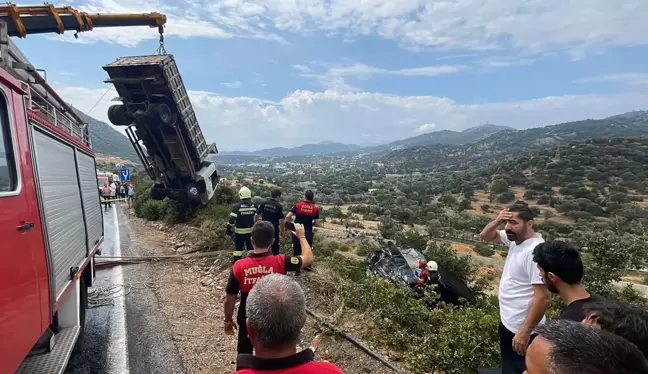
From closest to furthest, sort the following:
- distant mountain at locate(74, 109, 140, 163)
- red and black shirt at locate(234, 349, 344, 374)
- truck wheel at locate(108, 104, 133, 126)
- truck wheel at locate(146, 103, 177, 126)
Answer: red and black shirt at locate(234, 349, 344, 374) < truck wheel at locate(146, 103, 177, 126) < truck wheel at locate(108, 104, 133, 126) < distant mountain at locate(74, 109, 140, 163)

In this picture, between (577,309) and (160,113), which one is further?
(160,113)

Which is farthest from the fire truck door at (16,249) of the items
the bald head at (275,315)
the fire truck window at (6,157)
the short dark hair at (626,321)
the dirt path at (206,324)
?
the short dark hair at (626,321)

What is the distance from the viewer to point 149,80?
32.3 feet

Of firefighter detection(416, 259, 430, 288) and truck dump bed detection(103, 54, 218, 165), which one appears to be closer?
firefighter detection(416, 259, 430, 288)

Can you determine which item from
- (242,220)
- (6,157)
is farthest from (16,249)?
(242,220)

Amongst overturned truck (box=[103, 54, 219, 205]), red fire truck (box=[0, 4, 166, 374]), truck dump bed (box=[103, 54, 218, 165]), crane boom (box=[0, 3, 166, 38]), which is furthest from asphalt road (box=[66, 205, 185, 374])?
crane boom (box=[0, 3, 166, 38])

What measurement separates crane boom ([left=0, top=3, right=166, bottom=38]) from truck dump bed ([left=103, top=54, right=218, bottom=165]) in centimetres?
235

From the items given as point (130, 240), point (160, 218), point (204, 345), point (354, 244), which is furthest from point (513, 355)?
point (160, 218)

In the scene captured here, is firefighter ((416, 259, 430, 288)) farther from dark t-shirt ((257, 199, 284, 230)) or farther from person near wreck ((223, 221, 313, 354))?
person near wreck ((223, 221, 313, 354))

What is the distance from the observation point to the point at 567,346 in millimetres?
1217

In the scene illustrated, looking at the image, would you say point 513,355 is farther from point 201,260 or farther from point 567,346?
point 201,260

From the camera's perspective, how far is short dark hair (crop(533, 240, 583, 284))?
104 inches

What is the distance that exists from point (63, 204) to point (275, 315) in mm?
3299

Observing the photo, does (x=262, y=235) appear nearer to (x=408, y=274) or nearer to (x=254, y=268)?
(x=254, y=268)
